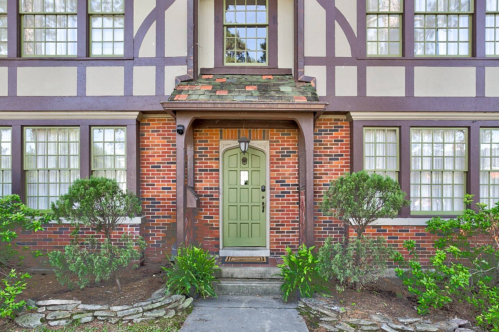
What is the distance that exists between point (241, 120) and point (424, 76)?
363 cm

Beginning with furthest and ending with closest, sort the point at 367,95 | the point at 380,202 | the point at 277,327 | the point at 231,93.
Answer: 1. the point at 367,95
2. the point at 231,93
3. the point at 380,202
4. the point at 277,327

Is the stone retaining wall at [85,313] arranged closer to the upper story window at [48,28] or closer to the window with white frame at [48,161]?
the window with white frame at [48,161]

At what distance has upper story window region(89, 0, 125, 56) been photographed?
21.0 feet

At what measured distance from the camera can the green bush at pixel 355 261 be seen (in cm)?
490

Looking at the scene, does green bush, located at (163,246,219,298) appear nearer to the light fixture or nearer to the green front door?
the green front door

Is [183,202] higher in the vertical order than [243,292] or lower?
higher

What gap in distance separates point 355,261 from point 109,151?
4946 mm

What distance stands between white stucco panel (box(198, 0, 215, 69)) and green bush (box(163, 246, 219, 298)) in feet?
12.4

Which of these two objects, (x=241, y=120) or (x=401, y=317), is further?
(x=241, y=120)

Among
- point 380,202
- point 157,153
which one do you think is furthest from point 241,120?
point 380,202

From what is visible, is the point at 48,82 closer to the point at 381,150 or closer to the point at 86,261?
the point at 86,261

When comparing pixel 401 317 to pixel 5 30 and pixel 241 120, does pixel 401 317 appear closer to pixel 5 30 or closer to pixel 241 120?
pixel 241 120

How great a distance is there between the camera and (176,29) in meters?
6.28

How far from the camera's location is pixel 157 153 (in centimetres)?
649
